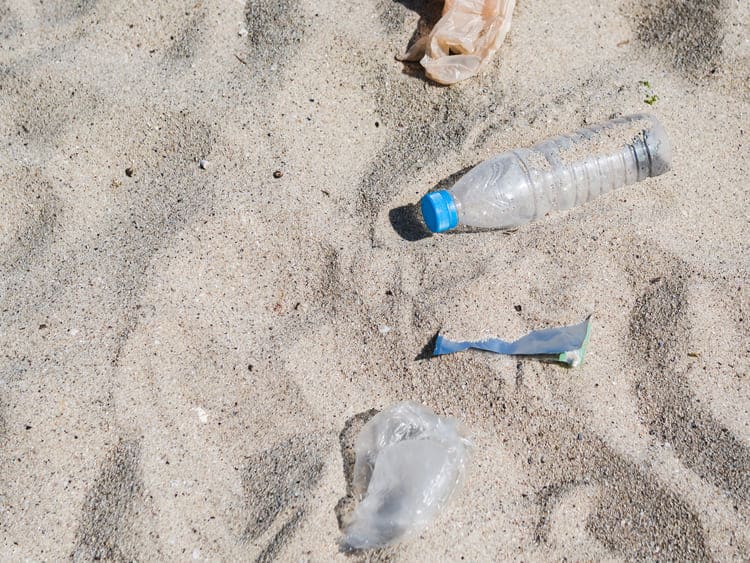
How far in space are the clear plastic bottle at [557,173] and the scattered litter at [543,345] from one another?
356 millimetres

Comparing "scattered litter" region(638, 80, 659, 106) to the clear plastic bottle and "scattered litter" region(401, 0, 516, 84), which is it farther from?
"scattered litter" region(401, 0, 516, 84)

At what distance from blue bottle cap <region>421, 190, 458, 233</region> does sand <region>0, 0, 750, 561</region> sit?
9 cm

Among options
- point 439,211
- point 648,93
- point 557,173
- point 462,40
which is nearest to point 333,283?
point 439,211

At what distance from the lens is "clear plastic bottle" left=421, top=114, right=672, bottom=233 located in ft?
6.19

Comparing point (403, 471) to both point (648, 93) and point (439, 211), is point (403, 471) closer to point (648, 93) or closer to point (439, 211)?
point (439, 211)

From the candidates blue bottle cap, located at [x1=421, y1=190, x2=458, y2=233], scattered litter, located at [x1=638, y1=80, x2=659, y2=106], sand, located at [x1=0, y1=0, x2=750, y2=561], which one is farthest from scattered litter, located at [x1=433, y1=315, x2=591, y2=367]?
scattered litter, located at [x1=638, y1=80, x2=659, y2=106]

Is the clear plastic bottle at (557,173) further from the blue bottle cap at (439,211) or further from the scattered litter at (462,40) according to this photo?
the scattered litter at (462,40)

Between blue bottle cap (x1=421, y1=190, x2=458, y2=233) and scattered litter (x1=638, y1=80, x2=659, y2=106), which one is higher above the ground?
scattered litter (x1=638, y1=80, x2=659, y2=106)

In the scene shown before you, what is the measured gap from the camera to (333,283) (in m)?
1.79

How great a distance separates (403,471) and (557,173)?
0.96m

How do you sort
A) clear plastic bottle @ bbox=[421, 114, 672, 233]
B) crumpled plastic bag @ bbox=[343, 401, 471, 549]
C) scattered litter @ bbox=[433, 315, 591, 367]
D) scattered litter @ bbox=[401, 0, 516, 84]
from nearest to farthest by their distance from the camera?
1. crumpled plastic bag @ bbox=[343, 401, 471, 549]
2. scattered litter @ bbox=[433, 315, 591, 367]
3. clear plastic bottle @ bbox=[421, 114, 672, 233]
4. scattered litter @ bbox=[401, 0, 516, 84]

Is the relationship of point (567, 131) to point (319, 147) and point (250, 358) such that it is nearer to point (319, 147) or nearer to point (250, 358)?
point (319, 147)

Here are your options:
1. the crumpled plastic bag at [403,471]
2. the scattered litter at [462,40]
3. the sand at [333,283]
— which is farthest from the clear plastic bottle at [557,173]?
the crumpled plastic bag at [403,471]

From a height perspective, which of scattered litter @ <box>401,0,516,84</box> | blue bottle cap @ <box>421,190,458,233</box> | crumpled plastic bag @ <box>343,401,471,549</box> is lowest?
crumpled plastic bag @ <box>343,401,471,549</box>
